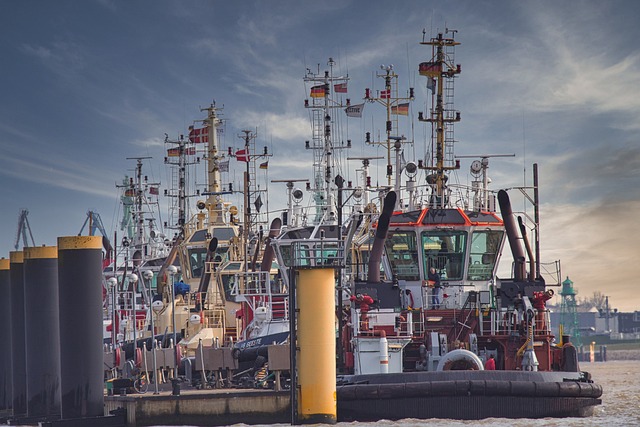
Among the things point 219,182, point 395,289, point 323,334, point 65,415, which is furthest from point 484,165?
point 219,182

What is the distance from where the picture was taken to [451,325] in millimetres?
31641

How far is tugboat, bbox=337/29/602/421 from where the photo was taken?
2786 cm

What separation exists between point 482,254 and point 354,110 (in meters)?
12.2

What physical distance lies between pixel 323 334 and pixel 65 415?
677 cm

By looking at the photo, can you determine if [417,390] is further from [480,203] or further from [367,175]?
[367,175]

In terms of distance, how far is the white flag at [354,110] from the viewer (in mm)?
43438

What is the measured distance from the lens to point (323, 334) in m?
24.8

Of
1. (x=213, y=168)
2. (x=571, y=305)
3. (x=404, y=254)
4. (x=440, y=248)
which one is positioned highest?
(x=213, y=168)

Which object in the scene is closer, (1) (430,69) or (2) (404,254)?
(2) (404,254)

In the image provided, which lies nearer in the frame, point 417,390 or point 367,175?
point 417,390

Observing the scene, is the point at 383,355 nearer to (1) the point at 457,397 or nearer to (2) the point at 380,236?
(1) the point at 457,397

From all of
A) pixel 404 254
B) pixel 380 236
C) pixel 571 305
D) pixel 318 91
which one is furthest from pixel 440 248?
pixel 571 305

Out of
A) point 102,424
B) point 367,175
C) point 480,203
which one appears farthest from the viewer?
point 367,175

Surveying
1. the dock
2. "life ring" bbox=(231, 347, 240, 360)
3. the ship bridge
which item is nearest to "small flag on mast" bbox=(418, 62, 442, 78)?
the ship bridge
